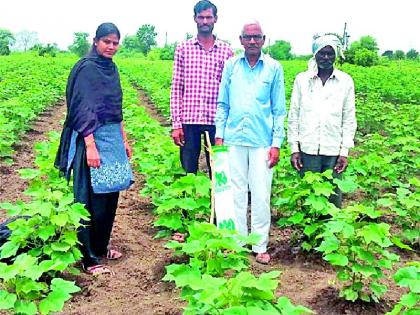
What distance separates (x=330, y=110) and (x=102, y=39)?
1869 mm

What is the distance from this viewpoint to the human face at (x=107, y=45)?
4480 millimetres

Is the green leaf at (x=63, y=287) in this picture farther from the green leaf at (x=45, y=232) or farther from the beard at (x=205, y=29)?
the beard at (x=205, y=29)

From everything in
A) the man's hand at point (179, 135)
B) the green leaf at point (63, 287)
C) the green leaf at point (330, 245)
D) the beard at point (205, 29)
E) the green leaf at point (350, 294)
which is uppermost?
the beard at point (205, 29)

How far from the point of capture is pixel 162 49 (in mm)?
58594

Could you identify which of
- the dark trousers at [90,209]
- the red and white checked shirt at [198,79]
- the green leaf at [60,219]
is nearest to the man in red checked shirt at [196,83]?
the red and white checked shirt at [198,79]

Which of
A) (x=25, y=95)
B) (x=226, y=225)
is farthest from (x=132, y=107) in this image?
(x=226, y=225)

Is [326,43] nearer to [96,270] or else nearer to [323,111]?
[323,111]

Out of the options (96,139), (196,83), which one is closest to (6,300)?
(96,139)

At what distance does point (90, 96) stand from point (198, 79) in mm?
1193

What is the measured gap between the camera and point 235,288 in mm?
2607

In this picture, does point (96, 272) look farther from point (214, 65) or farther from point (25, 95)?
point (25, 95)

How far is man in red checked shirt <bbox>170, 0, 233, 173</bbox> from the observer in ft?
17.5

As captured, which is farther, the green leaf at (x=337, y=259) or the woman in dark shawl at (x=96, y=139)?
the woman in dark shawl at (x=96, y=139)

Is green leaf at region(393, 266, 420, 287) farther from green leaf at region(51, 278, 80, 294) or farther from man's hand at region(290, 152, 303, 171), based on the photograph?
man's hand at region(290, 152, 303, 171)
